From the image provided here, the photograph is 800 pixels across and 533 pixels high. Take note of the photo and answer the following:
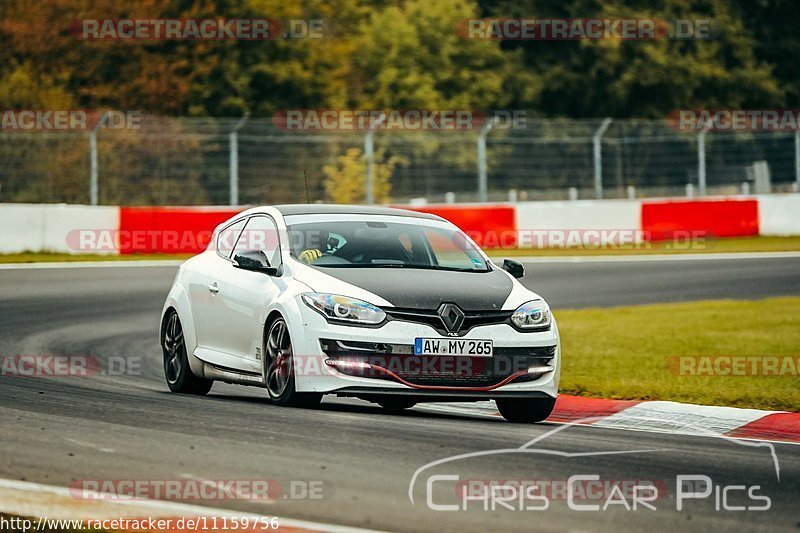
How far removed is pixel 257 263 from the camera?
10.5 m

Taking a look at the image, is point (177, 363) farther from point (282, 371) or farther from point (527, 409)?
point (527, 409)

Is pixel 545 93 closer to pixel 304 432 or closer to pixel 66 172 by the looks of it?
pixel 66 172

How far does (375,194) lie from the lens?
31.8m

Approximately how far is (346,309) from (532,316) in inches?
48.9

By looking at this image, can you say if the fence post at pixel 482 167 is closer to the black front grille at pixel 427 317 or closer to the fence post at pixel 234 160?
the fence post at pixel 234 160

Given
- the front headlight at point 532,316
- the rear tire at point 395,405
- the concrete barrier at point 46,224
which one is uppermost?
the concrete barrier at point 46,224

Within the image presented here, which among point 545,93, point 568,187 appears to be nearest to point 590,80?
point 545,93

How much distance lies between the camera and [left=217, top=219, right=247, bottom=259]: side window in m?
11.6

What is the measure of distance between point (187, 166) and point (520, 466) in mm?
23954

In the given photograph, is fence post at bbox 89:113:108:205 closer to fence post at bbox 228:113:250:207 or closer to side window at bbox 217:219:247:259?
fence post at bbox 228:113:250:207

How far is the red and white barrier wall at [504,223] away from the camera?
2614cm

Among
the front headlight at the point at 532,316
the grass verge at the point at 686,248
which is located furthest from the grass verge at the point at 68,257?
the front headlight at the point at 532,316

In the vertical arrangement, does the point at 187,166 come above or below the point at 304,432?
above

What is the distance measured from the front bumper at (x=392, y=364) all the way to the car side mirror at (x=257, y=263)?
2.45 ft
